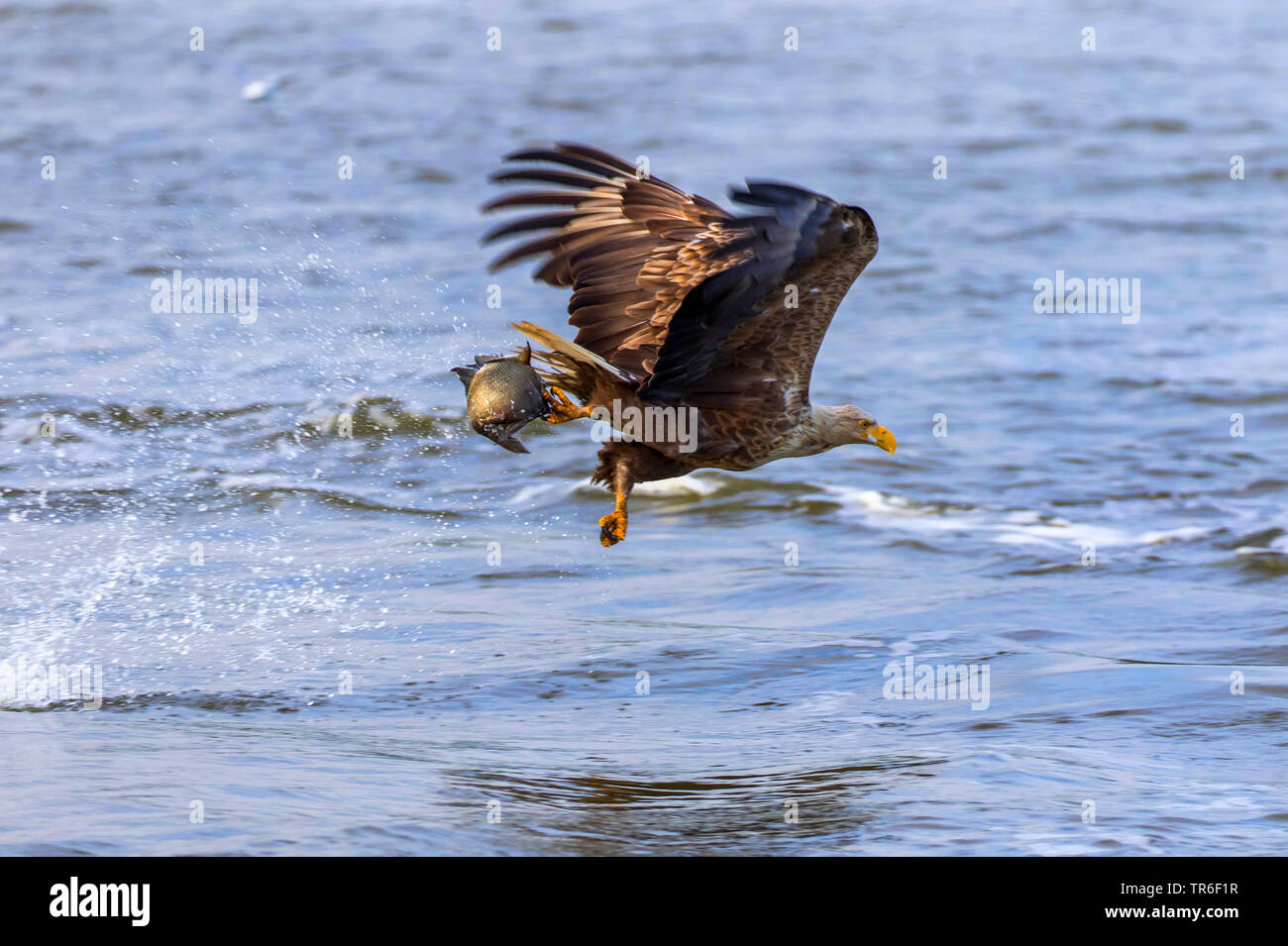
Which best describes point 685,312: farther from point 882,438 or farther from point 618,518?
point 882,438

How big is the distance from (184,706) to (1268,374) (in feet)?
27.0

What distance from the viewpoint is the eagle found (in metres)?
5.26

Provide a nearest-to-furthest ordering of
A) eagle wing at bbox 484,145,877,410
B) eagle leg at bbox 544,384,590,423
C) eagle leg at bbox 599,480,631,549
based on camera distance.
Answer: eagle wing at bbox 484,145,877,410, eagle leg at bbox 544,384,590,423, eagle leg at bbox 599,480,631,549

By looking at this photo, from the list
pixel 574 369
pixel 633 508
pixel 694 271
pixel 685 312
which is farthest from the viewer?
pixel 633 508

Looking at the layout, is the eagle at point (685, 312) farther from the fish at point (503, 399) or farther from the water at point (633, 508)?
the water at point (633, 508)

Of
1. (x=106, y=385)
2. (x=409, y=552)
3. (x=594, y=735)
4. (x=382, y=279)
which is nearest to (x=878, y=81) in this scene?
(x=382, y=279)

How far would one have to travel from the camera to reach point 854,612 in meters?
7.70

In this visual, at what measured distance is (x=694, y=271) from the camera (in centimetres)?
601

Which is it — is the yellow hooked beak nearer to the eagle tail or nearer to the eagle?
the eagle

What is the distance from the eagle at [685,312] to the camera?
5.26 m

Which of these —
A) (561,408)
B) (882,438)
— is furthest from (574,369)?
(882,438)

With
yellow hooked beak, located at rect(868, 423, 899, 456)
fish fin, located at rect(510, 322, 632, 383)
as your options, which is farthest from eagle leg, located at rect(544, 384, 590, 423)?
yellow hooked beak, located at rect(868, 423, 899, 456)

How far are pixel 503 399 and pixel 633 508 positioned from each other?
393cm
